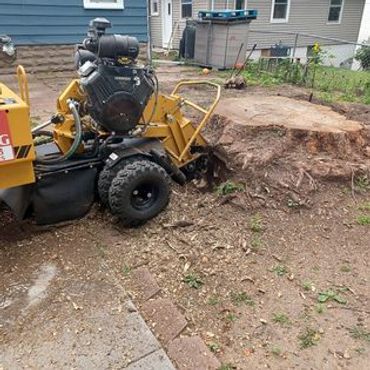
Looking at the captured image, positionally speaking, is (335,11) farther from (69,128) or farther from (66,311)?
(66,311)

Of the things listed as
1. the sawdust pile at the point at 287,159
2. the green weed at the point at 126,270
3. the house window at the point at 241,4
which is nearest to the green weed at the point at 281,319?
the green weed at the point at 126,270

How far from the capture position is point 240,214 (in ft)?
11.7

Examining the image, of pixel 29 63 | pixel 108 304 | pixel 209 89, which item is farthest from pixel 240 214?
pixel 29 63

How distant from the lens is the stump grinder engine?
10.2 ft

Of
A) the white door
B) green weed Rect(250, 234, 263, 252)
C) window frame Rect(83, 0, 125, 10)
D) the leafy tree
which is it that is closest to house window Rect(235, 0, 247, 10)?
the white door

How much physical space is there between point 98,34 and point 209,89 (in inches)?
211

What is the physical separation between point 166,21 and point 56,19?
8.88 metres

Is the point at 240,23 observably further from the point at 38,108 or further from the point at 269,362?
the point at 269,362

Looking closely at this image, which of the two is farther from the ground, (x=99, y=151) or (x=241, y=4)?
(x=241, y=4)

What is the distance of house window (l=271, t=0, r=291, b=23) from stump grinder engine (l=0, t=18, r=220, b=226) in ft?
43.9

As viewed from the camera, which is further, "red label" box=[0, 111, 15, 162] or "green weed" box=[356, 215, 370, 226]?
"green weed" box=[356, 215, 370, 226]

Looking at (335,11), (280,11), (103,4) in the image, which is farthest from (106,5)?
(335,11)

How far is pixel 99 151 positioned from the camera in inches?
133

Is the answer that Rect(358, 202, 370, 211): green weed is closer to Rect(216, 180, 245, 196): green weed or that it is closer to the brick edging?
Rect(216, 180, 245, 196): green weed
